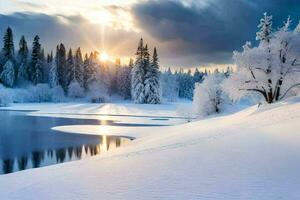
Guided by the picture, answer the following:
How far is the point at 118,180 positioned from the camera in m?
11.8

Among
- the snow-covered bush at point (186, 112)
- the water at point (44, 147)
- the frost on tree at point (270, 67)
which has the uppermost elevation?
the frost on tree at point (270, 67)

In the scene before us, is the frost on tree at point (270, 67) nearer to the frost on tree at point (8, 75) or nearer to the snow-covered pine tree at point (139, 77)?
the snow-covered pine tree at point (139, 77)

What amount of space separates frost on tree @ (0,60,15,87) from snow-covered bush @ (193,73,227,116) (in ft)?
217

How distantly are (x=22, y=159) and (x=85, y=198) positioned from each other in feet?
51.7

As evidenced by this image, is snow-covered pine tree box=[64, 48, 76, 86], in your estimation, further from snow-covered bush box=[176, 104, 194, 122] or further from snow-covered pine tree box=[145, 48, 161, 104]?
snow-covered bush box=[176, 104, 194, 122]

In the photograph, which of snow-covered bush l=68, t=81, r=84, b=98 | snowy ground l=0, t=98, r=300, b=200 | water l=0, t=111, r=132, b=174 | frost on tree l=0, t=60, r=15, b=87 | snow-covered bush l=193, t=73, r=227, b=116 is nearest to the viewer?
snowy ground l=0, t=98, r=300, b=200

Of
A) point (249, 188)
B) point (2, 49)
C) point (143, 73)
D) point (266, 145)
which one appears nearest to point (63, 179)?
point (249, 188)

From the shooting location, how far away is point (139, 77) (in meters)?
90.5

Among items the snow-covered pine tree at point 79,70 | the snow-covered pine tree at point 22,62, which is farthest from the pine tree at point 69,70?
the snow-covered pine tree at point 22,62

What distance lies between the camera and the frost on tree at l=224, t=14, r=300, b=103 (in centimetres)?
3494

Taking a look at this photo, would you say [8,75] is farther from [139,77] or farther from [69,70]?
[139,77]

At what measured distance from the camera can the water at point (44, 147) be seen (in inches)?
926

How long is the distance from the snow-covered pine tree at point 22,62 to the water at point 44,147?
67.6 metres

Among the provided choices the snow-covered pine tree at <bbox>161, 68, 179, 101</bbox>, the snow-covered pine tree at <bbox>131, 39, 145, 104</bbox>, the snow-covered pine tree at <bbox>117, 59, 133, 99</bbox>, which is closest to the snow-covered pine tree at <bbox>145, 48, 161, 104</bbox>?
the snow-covered pine tree at <bbox>131, 39, 145, 104</bbox>
